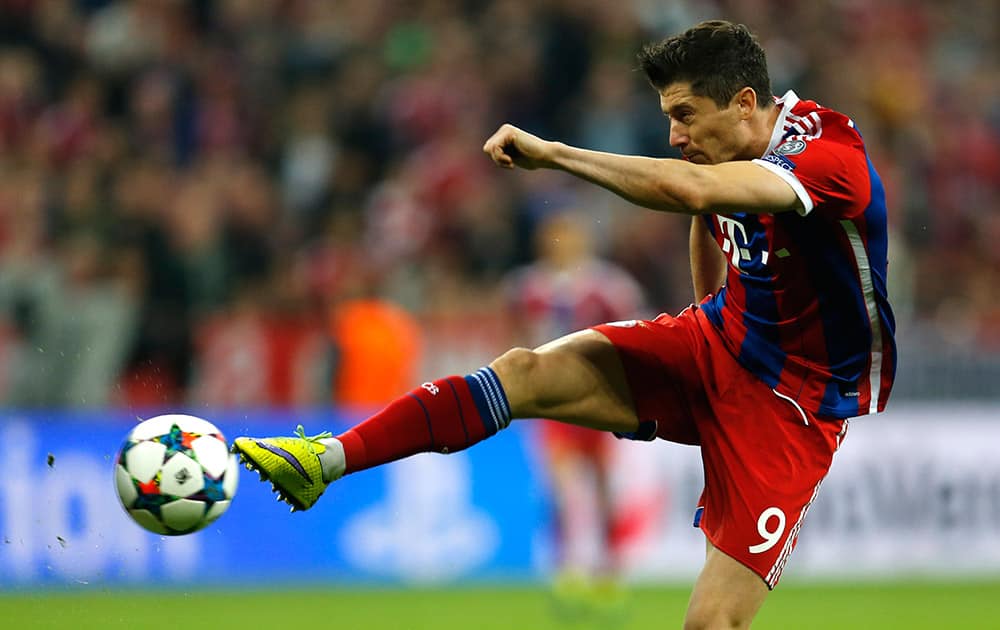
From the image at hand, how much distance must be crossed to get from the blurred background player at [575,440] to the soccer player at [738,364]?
4672mm

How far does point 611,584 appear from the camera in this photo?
390 inches

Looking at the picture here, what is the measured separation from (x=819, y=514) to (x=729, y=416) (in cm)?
673

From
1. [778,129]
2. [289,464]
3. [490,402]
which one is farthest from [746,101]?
[289,464]

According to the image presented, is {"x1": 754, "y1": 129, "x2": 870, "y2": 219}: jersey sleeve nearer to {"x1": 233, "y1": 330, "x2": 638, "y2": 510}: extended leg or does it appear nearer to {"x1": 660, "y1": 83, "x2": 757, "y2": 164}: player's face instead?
{"x1": 660, "y1": 83, "x2": 757, "y2": 164}: player's face

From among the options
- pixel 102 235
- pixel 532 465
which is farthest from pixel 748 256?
pixel 102 235

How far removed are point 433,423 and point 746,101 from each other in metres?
1.48

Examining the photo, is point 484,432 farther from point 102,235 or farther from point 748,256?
point 102,235

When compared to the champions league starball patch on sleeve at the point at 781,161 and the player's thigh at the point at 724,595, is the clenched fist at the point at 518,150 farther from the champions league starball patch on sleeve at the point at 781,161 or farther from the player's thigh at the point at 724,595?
the player's thigh at the point at 724,595

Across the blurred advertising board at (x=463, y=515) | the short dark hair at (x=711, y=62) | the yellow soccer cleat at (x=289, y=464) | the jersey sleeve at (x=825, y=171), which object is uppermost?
the blurred advertising board at (x=463, y=515)

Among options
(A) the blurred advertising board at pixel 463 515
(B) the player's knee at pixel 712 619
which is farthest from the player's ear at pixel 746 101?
(A) the blurred advertising board at pixel 463 515

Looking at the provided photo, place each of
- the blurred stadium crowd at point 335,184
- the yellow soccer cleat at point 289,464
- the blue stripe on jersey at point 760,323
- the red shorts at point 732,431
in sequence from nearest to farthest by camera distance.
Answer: the yellow soccer cleat at point 289,464, the red shorts at point 732,431, the blue stripe on jersey at point 760,323, the blurred stadium crowd at point 335,184

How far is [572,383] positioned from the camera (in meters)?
5.27

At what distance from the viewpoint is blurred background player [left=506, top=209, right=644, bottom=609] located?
1016 centimetres

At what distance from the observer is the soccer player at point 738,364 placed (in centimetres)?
489
